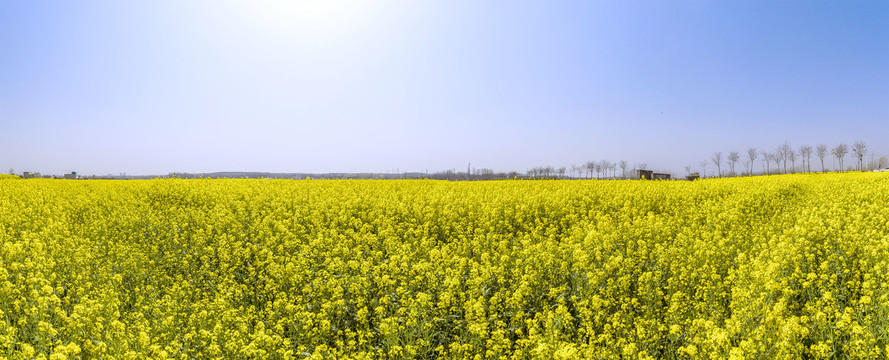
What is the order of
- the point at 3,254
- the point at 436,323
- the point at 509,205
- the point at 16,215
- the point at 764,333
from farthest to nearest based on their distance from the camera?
the point at 509,205
the point at 16,215
the point at 3,254
the point at 436,323
the point at 764,333

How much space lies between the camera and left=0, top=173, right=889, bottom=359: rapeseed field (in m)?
5.04

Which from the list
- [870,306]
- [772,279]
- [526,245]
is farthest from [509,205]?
[870,306]

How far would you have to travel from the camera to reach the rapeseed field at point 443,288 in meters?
5.04

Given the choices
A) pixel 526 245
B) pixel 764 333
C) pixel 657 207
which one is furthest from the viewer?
pixel 657 207

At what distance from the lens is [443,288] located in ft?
22.2

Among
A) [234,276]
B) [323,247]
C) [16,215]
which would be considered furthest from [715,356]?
[16,215]

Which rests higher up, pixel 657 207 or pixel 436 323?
pixel 657 207

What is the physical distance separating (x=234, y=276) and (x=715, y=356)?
8127mm

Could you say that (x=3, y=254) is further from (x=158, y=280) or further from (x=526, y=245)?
(x=526, y=245)

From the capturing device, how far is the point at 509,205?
13500 mm

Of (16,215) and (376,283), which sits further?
(16,215)

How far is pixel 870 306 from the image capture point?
18.3 ft

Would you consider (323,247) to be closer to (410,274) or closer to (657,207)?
(410,274)

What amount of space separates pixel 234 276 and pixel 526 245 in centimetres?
608
